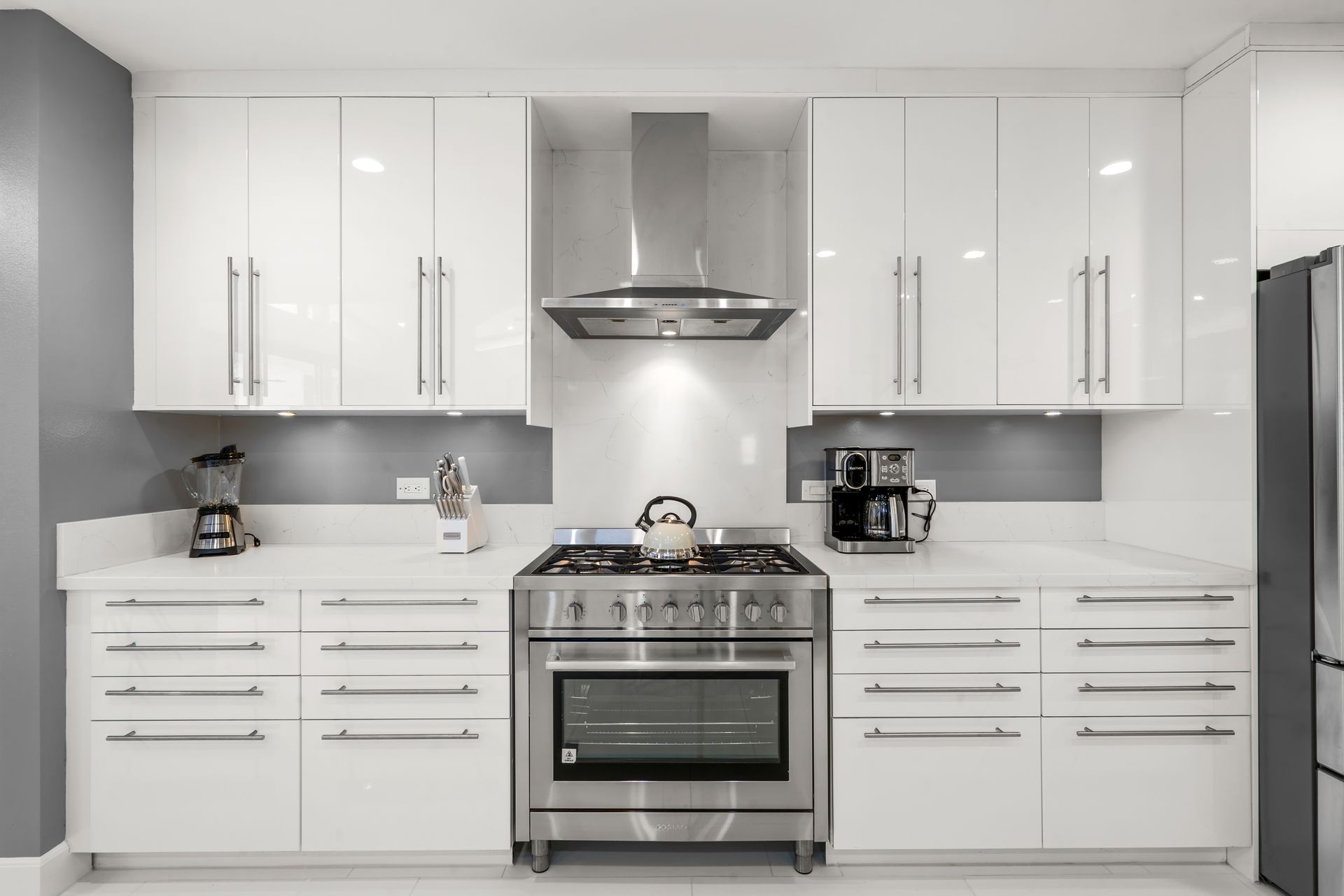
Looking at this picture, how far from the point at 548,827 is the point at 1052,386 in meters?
2.16

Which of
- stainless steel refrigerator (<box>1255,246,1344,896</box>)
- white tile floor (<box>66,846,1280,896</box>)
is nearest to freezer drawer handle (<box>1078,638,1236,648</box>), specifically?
stainless steel refrigerator (<box>1255,246,1344,896</box>)

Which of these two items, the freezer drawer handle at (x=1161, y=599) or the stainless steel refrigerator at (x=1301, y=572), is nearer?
the stainless steel refrigerator at (x=1301, y=572)

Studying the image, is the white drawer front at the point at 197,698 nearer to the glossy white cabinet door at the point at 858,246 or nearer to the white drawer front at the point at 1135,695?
the glossy white cabinet door at the point at 858,246

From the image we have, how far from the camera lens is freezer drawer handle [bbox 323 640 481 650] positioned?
6.74ft

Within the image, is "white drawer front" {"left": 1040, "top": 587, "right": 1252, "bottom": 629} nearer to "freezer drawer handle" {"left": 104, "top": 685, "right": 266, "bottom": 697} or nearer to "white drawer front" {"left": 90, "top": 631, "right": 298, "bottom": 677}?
"white drawer front" {"left": 90, "top": 631, "right": 298, "bottom": 677}

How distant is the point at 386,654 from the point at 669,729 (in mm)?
882

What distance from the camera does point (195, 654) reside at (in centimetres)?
205

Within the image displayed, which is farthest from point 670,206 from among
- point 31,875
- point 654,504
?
point 31,875

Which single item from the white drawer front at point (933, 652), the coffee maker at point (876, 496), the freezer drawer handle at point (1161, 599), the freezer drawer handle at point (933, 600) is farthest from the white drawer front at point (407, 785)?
the freezer drawer handle at point (1161, 599)

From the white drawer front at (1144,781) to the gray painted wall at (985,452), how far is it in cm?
95

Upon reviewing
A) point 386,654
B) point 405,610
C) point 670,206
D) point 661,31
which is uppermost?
point 661,31

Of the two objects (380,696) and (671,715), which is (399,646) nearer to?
(380,696)

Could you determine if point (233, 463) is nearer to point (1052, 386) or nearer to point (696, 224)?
point (696, 224)

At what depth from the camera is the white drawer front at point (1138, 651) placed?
207 cm
